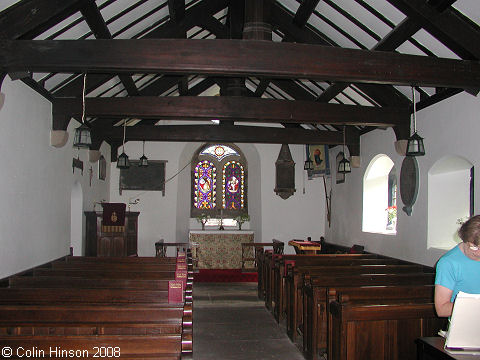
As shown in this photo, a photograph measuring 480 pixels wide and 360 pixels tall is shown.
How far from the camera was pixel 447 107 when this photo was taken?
6.82 metres

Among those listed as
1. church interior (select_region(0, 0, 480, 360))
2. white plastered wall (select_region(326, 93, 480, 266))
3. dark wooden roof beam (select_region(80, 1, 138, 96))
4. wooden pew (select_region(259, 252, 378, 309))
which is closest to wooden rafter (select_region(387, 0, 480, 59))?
church interior (select_region(0, 0, 480, 360))

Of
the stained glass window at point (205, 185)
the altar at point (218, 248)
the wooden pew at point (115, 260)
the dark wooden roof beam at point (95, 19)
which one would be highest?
the dark wooden roof beam at point (95, 19)

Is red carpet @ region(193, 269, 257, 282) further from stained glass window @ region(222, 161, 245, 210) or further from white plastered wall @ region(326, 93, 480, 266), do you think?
stained glass window @ region(222, 161, 245, 210)

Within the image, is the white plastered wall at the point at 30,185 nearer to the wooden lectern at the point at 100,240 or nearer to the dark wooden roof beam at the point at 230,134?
the wooden lectern at the point at 100,240

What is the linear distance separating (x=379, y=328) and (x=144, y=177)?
31.3 feet

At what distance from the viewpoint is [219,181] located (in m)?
13.7

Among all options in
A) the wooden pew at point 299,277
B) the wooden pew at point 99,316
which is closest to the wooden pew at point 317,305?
the wooden pew at point 299,277

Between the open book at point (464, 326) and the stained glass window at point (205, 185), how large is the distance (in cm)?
1122

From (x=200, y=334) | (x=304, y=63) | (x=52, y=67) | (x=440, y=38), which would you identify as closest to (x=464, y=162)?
(x=440, y=38)

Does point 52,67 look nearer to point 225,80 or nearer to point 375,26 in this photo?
point 375,26

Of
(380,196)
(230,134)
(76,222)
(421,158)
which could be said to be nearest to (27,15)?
(76,222)

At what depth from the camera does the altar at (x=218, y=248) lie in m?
12.2

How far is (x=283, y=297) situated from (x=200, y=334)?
1.37 m

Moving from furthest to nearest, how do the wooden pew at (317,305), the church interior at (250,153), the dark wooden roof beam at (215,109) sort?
the dark wooden roof beam at (215,109)
the wooden pew at (317,305)
the church interior at (250,153)
